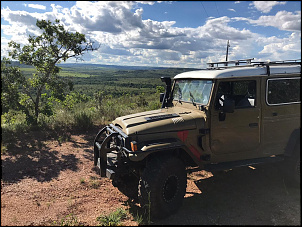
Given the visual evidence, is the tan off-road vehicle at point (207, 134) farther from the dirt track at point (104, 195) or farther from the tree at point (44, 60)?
the tree at point (44, 60)

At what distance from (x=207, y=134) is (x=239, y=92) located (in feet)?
4.38

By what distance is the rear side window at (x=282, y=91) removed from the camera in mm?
4656

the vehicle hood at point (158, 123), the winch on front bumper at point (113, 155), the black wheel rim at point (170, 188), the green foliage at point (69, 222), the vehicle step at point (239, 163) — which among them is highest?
the vehicle hood at point (158, 123)

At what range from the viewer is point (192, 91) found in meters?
4.86

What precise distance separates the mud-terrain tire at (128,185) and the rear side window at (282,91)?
9.87 feet

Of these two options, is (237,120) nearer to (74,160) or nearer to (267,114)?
(267,114)

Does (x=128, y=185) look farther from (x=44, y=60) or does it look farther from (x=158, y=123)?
(x=44, y=60)

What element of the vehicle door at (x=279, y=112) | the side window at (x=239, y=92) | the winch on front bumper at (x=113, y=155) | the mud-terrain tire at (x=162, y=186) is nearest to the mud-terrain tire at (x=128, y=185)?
the winch on front bumper at (x=113, y=155)

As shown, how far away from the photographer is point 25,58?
895 cm

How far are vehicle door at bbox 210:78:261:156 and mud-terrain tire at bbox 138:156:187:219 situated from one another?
0.88m

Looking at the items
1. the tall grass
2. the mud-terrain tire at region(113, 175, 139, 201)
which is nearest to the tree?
the tall grass

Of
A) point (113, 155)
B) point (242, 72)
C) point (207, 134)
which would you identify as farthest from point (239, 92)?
point (113, 155)

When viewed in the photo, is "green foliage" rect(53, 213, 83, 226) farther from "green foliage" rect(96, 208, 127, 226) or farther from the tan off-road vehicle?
the tan off-road vehicle

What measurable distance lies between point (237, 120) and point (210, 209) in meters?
1.61
